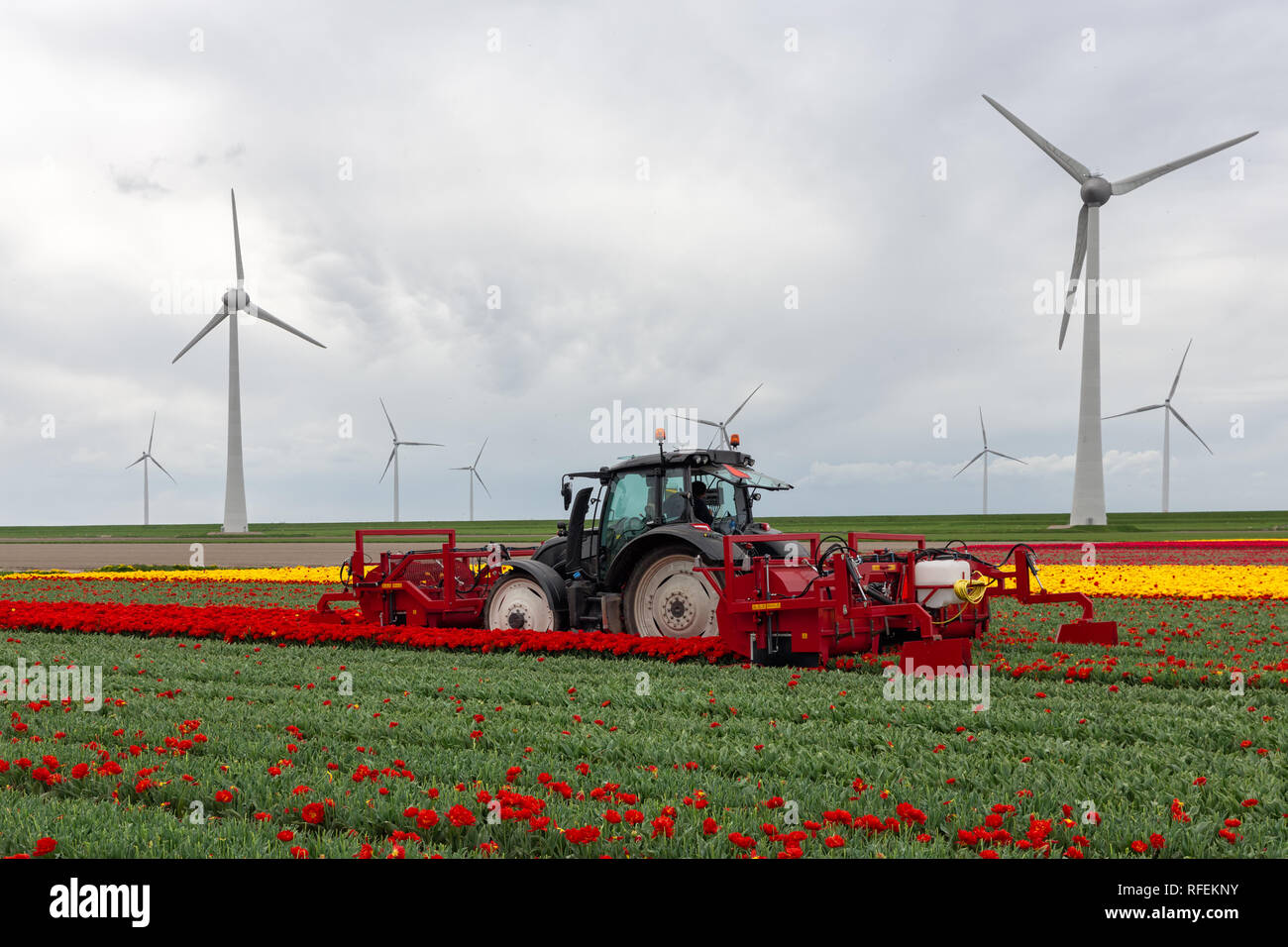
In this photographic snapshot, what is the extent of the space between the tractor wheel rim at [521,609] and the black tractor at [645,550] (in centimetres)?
1

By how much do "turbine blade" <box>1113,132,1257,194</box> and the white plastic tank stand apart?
4095 cm

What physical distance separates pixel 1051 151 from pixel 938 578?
42.8 metres

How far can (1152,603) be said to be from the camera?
740 inches

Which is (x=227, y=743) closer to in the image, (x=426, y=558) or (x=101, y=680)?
(x=101, y=680)

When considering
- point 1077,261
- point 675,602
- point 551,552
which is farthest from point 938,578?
point 1077,261

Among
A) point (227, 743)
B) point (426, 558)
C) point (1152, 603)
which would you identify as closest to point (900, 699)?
point (227, 743)

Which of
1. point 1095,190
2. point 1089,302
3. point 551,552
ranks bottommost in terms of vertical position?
point 551,552

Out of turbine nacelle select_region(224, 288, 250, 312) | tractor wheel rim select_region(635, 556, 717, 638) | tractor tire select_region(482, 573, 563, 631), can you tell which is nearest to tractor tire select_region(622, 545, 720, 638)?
tractor wheel rim select_region(635, 556, 717, 638)

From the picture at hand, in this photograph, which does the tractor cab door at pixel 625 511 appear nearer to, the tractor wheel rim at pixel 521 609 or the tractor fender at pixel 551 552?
the tractor wheel rim at pixel 521 609

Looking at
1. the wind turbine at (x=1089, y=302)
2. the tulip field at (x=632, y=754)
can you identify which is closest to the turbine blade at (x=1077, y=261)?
the wind turbine at (x=1089, y=302)

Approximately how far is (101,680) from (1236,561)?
2992cm

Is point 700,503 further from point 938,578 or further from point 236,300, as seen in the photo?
point 236,300

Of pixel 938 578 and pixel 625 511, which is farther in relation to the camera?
pixel 625 511

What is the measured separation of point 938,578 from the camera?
11758 millimetres
